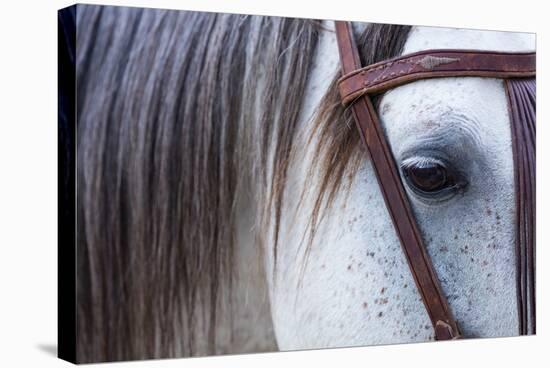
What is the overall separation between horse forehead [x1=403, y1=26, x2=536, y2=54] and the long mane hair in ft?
1.28

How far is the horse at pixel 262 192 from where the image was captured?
303cm

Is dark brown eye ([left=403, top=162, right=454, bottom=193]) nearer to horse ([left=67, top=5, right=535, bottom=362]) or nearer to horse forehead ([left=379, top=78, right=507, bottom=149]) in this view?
horse ([left=67, top=5, right=535, bottom=362])

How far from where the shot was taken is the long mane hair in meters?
3.01

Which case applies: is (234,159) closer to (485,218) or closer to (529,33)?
(485,218)

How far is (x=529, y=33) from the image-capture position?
3.70m

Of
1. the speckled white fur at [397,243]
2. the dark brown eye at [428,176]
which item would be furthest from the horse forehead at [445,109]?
the dark brown eye at [428,176]

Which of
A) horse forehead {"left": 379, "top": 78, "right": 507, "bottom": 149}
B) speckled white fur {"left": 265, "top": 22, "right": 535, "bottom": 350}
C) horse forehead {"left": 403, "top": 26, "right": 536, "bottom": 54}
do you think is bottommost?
speckled white fur {"left": 265, "top": 22, "right": 535, "bottom": 350}

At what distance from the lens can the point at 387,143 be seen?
3.26 m

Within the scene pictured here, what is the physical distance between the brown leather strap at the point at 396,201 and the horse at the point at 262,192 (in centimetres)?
3

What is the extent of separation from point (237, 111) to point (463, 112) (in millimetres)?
822

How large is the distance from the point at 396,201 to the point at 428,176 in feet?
0.46

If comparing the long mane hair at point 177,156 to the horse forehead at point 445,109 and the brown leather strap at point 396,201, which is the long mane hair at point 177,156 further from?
the horse forehead at point 445,109

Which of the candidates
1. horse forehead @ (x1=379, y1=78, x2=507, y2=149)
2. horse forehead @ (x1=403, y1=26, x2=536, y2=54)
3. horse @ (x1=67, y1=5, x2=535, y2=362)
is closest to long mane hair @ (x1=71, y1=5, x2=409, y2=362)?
horse @ (x1=67, y1=5, x2=535, y2=362)

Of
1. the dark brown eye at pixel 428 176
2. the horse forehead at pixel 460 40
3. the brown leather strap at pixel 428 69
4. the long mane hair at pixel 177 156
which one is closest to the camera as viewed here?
the long mane hair at pixel 177 156
